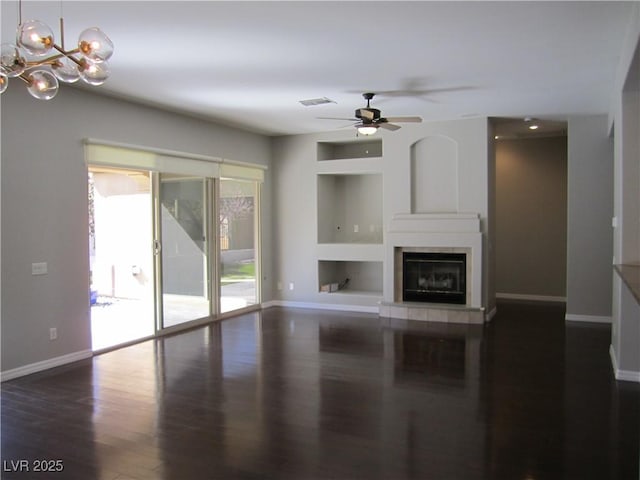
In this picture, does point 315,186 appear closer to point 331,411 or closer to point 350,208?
point 350,208

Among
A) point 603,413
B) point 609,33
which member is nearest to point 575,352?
point 603,413

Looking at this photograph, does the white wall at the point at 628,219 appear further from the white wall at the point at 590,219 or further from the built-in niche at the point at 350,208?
the built-in niche at the point at 350,208

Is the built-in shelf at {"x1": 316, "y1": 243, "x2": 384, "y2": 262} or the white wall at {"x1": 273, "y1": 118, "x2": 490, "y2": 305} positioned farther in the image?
the built-in shelf at {"x1": 316, "y1": 243, "x2": 384, "y2": 262}

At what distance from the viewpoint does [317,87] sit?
5.36 metres

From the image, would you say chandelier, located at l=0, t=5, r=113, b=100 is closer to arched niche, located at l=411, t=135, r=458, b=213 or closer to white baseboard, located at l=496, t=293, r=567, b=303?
arched niche, located at l=411, t=135, r=458, b=213

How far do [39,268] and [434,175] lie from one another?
526 centimetres

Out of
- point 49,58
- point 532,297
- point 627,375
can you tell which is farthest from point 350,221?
point 49,58

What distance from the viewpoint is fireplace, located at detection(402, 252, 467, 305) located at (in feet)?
24.0

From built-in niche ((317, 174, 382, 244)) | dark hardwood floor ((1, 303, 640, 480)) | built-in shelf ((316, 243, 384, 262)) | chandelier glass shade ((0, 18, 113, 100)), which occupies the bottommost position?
dark hardwood floor ((1, 303, 640, 480))

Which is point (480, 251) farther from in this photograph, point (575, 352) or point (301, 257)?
point (301, 257)

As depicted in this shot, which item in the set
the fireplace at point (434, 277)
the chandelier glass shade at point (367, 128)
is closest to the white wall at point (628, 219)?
the chandelier glass shade at point (367, 128)

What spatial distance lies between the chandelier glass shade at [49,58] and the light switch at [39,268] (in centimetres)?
257

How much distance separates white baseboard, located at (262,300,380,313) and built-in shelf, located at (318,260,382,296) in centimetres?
25

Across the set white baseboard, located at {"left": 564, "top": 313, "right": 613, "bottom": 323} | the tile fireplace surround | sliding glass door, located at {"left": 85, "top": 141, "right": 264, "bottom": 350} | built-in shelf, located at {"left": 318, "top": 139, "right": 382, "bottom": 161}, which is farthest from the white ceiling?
white baseboard, located at {"left": 564, "top": 313, "right": 613, "bottom": 323}
